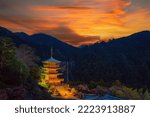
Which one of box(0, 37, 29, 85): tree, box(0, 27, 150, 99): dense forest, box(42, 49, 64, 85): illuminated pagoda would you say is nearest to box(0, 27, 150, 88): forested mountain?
box(0, 27, 150, 99): dense forest

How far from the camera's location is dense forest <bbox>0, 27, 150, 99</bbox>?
557cm

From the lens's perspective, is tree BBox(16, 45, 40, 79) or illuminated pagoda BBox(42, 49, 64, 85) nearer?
tree BBox(16, 45, 40, 79)

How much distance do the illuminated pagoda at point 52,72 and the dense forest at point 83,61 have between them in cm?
13

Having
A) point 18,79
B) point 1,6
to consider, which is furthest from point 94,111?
point 1,6

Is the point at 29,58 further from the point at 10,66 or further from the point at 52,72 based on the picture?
the point at 10,66

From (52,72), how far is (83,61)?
550 millimetres

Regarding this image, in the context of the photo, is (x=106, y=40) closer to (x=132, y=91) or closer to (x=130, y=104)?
(x=132, y=91)

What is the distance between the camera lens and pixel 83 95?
641 centimetres

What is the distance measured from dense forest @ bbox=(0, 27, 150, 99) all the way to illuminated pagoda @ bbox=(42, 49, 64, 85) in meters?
0.13

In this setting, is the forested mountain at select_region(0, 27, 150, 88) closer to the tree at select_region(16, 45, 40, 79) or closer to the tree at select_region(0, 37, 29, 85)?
the tree at select_region(16, 45, 40, 79)

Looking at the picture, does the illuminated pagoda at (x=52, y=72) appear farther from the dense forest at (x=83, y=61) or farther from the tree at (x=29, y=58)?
the tree at (x=29, y=58)

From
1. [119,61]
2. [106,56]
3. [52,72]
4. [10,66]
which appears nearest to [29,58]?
[52,72]

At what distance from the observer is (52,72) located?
7.15m

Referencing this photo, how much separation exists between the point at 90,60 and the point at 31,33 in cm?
146
